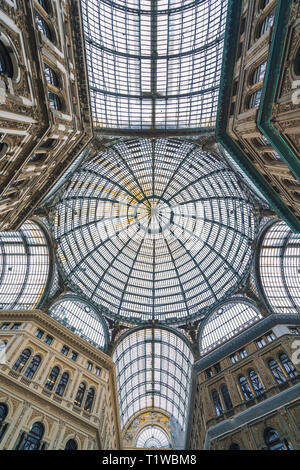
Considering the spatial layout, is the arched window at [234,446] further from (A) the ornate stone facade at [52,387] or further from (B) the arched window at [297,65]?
(B) the arched window at [297,65]

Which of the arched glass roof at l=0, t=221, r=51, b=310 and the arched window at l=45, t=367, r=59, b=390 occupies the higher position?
the arched glass roof at l=0, t=221, r=51, b=310

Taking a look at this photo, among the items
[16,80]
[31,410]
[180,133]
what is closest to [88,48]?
[180,133]

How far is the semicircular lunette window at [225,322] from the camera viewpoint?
36031 millimetres

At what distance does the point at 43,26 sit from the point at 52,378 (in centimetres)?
3190

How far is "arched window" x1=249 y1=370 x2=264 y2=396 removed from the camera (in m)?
26.2

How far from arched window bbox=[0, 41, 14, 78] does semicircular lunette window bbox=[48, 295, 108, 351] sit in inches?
1125

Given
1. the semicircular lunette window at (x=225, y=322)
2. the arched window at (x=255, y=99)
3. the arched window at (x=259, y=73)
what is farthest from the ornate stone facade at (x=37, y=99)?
the semicircular lunette window at (x=225, y=322)

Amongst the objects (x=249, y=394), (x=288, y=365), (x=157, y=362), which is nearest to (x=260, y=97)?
(x=288, y=365)

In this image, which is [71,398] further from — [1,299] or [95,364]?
[1,299]

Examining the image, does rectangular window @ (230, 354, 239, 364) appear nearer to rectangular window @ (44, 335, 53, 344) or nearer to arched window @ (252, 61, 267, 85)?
rectangular window @ (44, 335, 53, 344)

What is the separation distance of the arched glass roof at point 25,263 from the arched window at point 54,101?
17808mm

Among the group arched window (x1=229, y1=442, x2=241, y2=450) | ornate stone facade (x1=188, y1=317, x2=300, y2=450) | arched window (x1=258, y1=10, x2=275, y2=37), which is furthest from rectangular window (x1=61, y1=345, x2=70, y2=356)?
arched window (x1=258, y1=10, x2=275, y2=37)
